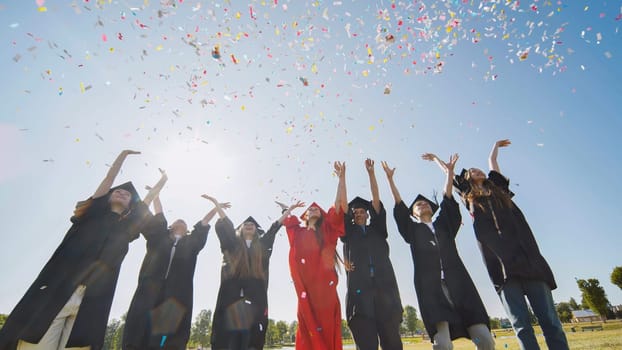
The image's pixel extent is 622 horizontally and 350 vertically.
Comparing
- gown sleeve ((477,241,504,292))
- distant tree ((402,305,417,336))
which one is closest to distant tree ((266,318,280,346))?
distant tree ((402,305,417,336))

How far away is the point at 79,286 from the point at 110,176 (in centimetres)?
218

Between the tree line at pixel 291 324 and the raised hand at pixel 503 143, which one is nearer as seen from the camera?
the raised hand at pixel 503 143

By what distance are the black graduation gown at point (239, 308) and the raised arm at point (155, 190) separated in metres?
1.95

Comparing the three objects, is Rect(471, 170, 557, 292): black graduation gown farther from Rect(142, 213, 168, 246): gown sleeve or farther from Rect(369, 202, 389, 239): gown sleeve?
Rect(142, 213, 168, 246): gown sleeve

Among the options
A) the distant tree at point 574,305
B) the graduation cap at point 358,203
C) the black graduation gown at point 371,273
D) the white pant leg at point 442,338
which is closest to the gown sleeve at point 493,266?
Result: the white pant leg at point 442,338

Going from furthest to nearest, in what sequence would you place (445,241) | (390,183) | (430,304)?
(390,183), (445,241), (430,304)

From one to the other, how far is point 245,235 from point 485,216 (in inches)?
205

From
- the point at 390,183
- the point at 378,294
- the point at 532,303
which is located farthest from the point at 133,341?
the point at 532,303

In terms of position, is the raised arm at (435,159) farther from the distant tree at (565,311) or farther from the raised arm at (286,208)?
the distant tree at (565,311)

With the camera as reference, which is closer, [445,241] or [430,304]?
[430,304]

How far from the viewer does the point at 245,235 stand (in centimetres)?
758

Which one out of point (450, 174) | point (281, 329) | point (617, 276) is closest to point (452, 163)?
point (450, 174)

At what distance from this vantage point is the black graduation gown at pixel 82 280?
373cm

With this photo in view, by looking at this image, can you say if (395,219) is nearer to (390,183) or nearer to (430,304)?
(390,183)
